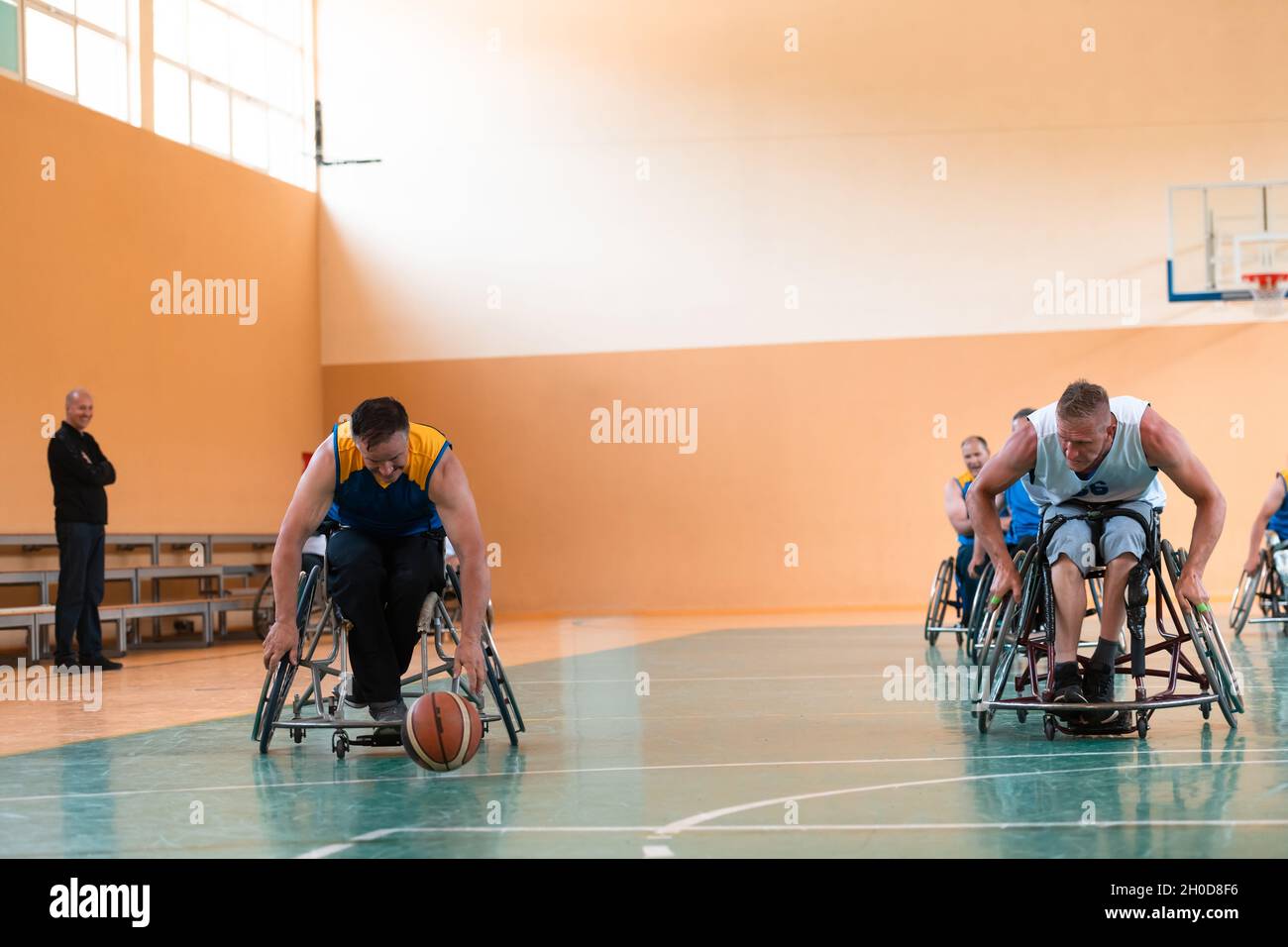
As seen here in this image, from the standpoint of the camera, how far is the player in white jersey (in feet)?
13.2

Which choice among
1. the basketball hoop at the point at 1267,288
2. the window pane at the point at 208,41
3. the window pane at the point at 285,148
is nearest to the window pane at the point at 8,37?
the window pane at the point at 208,41

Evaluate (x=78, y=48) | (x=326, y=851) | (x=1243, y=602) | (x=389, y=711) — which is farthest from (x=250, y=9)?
(x=326, y=851)

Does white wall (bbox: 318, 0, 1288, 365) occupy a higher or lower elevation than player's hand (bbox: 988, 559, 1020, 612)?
higher

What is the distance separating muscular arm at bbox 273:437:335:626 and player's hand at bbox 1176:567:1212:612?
2.37 meters

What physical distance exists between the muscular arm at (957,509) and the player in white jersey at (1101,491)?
12.0 feet

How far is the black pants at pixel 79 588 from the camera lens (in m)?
7.81

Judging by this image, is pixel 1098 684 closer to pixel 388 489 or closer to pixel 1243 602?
pixel 388 489

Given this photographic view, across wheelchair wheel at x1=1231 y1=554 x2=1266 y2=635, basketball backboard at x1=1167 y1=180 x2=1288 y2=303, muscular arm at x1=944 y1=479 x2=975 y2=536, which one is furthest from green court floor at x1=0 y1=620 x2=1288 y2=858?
basketball backboard at x1=1167 y1=180 x2=1288 y2=303

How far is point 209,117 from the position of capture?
480 inches

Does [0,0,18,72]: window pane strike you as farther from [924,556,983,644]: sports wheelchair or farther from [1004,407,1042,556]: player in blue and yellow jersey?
[1004,407,1042,556]: player in blue and yellow jersey

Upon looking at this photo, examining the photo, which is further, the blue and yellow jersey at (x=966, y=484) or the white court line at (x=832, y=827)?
the blue and yellow jersey at (x=966, y=484)

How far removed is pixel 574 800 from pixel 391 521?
120 cm

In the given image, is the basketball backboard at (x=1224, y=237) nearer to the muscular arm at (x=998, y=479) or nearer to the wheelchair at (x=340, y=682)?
the muscular arm at (x=998, y=479)
